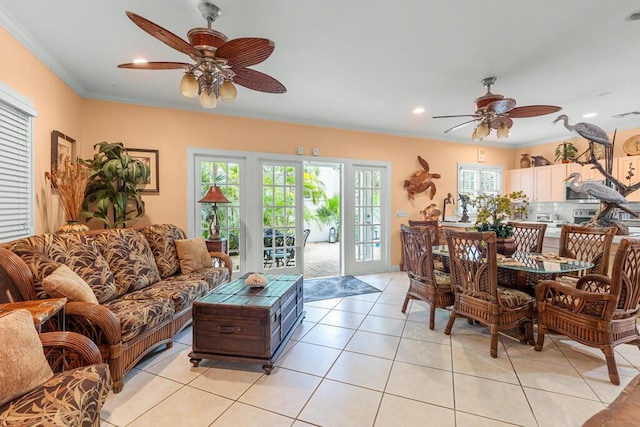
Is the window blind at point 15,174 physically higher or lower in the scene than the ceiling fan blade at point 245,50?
lower

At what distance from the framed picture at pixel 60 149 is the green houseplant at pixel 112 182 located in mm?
172

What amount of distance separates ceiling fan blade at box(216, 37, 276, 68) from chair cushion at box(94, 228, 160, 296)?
2.01 meters

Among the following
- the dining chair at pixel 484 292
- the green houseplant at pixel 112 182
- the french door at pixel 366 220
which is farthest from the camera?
the french door at pixel 366 220

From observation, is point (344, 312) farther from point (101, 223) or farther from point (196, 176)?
point (101, 223)

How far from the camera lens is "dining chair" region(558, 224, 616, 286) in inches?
108

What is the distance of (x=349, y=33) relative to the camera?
2369mm

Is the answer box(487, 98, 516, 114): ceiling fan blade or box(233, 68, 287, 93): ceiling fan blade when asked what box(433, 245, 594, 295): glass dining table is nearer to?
box(487, 98, 516, 114): ceiling fan blade

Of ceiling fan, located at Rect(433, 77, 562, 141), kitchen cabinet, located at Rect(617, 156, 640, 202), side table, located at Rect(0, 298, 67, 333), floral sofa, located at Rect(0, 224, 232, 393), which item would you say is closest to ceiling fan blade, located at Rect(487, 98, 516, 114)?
ceiling fan, located at Rect(433, 77, 562, 141)

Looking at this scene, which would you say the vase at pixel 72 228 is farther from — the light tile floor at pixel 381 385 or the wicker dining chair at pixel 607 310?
the wicker dining chair at pixel 607 310

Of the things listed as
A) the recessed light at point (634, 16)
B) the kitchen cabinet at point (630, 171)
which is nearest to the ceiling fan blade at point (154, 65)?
the recessed light at point (634, 16)

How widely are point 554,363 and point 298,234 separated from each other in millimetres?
3443

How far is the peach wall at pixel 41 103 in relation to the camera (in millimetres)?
2277

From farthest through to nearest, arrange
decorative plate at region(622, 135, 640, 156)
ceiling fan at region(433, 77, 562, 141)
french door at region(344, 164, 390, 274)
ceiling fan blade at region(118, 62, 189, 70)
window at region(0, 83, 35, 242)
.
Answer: french door at region(344, 164, 390, 274), decorative plate at region(622, 135, 640, 156), ceiling fan at region(433, 77, 562, 141), window at region(0, 83, 35, 242), ceiling fan blade at region(118, 62, 189, 70)

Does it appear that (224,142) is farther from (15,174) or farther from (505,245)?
(505,245)
